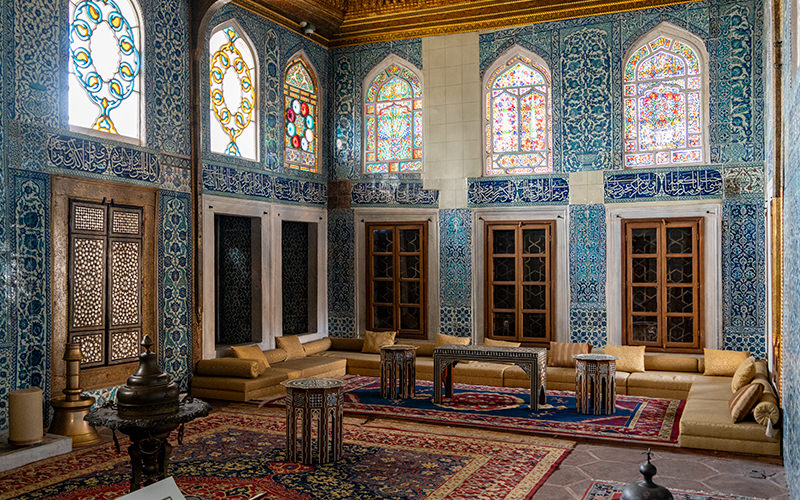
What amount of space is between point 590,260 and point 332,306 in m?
4.26

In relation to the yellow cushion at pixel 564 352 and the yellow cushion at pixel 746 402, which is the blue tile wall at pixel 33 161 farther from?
the yellow cushion at pixel 746 402

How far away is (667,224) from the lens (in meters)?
10.1

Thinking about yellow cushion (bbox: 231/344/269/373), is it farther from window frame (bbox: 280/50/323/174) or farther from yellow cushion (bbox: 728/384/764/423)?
yellow cushion (bbox: 728/384/764/423)

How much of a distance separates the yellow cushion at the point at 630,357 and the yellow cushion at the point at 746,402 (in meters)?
2.97

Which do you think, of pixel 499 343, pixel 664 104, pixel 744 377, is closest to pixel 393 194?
pixel 499 343

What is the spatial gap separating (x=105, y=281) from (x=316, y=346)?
3.96 metres

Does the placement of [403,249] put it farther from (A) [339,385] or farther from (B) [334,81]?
(A) [339,385]

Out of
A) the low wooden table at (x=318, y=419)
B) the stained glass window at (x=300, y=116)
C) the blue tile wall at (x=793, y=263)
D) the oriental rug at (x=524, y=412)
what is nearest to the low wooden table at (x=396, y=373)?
the oriental rug at (x=524, y=412)

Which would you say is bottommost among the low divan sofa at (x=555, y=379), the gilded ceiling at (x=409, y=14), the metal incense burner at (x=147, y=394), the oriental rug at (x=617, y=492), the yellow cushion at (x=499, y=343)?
the oriental rug at (x=617, y=492)

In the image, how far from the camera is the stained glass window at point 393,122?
459 inches

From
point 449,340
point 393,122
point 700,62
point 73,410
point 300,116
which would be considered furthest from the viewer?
point 393,122

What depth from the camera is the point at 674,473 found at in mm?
5988

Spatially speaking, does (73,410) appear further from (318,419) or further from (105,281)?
(318,419)

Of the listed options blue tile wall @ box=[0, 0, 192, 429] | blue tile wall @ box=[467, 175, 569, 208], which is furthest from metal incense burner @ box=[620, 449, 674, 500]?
blue tile wall @ box=[467, 175, 569, 208]
